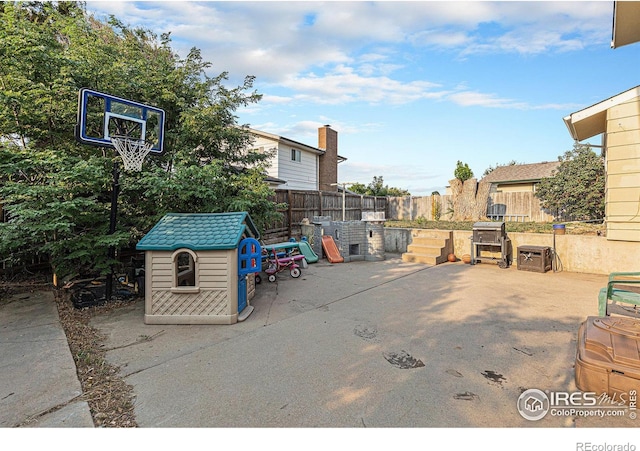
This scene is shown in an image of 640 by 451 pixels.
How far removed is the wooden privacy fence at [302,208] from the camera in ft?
35.1

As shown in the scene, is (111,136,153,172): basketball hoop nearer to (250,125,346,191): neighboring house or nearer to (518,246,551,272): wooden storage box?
(250,125,346,191): neighboring house

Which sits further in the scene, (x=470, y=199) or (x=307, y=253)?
(x=470, y=199)

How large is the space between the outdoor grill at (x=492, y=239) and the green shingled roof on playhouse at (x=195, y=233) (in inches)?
264

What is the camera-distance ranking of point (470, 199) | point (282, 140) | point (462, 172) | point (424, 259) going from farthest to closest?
1. point (282, 140)
2. point (462, 172)
3. point (470, 199)
4. point (424, 259)

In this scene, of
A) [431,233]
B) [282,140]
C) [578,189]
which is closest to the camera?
[431,233]

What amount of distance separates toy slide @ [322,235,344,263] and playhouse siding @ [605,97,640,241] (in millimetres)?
6703

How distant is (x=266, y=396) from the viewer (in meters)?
2.54

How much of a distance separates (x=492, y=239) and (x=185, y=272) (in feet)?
25.4

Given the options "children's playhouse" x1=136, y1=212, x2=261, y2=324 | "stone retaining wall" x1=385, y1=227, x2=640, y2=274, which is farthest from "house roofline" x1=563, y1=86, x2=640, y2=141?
"children's playhouse" x1=136, y1=212, x2=261, y2=324

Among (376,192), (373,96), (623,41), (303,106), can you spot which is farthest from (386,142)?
(376,192)

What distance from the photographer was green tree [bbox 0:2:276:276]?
16.1 feet

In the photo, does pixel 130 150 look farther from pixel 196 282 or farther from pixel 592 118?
pixel 592 118

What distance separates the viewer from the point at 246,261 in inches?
183

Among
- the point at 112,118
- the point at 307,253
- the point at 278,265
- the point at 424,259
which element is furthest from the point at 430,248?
the point at 112,118
